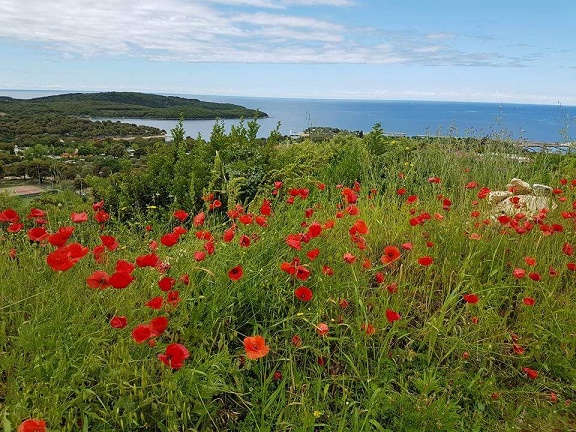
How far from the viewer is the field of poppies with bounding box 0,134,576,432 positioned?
159 centimetres

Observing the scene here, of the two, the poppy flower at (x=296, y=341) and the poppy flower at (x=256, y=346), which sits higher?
the poppy flower at (x=256, y=346)

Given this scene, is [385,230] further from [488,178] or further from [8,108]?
[8,108]

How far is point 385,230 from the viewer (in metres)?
3.26

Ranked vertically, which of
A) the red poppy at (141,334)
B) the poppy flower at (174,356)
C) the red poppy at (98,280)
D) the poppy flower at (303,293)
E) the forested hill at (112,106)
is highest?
the forested hill at (112,106)

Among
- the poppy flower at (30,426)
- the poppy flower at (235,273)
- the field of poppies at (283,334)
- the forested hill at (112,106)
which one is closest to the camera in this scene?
the poppy flower at (30,426)

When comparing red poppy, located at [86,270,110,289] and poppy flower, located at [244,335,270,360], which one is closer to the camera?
poppy flower, located at [244,335,270,360]

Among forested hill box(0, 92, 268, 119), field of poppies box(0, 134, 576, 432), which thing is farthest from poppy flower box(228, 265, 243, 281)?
forested hill box(0, 92, 268, 119)

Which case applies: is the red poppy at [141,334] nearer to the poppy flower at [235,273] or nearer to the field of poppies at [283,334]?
the field of poppies at [283,334]

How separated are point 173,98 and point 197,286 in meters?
33.6

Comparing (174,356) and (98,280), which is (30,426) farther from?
(98,280)

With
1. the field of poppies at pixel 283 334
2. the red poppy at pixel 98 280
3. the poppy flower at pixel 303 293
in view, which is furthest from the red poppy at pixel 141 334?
the poppy flower at pixel 303 293

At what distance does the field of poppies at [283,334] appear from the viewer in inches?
62.7

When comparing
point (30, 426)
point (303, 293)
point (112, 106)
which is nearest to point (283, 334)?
point (303, 293)

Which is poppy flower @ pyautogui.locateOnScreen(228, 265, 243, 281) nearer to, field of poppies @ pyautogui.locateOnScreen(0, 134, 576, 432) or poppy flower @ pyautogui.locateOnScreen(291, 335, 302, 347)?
field of poppies @ pyautogui.locateOnScreen(0, 134, 576, 432)
